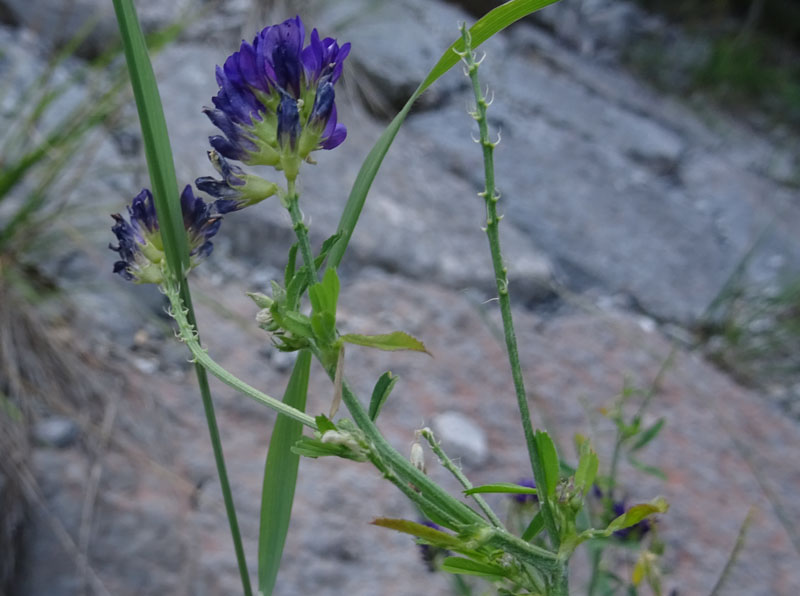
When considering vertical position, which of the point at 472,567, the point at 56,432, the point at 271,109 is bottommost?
the point at 472,567

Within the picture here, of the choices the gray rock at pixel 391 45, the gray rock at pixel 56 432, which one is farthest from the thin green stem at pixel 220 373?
the gray rock at pixel 391 45

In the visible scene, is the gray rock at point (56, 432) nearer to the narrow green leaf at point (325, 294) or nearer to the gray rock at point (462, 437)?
the gray rock at point (462, 437)

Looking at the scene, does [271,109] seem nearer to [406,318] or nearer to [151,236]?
[151,236]

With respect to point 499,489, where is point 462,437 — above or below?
above

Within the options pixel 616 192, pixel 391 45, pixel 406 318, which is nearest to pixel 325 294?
A: pixel 406 318

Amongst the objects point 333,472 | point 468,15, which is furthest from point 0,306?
point 468,15
